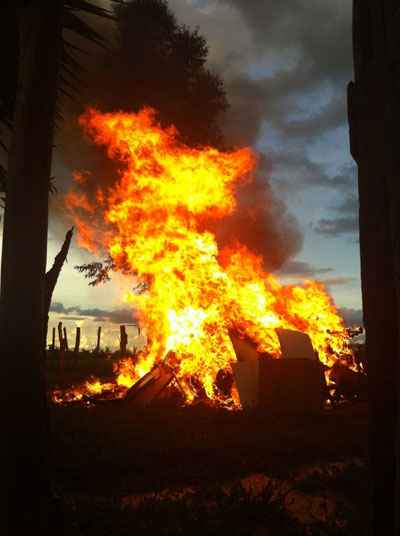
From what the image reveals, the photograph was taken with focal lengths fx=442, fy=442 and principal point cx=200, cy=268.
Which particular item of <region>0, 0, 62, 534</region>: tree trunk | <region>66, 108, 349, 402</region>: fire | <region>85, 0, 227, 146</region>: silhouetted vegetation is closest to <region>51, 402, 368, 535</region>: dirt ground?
<region>0, 0, 62, 534</region>: tree trunk

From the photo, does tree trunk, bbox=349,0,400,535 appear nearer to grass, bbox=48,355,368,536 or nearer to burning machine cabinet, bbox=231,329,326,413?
grass, bbox=48,355,368,536

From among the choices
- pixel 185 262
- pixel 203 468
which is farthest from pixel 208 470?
pixel 185 262

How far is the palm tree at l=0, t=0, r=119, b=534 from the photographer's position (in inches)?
162

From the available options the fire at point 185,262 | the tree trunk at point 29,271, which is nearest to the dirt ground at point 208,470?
the tree trunk at point 29,271

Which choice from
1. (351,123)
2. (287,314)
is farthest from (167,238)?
(351,123)

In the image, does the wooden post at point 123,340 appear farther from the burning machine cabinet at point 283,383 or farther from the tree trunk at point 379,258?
the tree trunk at point 379,258

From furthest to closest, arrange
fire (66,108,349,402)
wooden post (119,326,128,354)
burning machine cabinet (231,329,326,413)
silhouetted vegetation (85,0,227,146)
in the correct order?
1. wooden post (119,326,128,354)
2. silhouetted vegetation (85,0,227,146)
3. fire (66,108,349,402)
4. burning machine cabinet (231,329,326,413)

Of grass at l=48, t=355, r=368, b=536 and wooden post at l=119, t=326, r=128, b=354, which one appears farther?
wooden post at l=119, t=326, r=128, b=354

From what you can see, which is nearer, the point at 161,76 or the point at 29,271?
the point at 29,271

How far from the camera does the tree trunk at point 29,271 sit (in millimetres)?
4117

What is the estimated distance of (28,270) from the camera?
456 centimetres

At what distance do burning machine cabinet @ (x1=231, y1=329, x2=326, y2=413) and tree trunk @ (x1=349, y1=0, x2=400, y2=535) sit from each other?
8505 millimetres

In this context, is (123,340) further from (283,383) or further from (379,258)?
(379,258)

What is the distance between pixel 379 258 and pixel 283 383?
30.2ft
